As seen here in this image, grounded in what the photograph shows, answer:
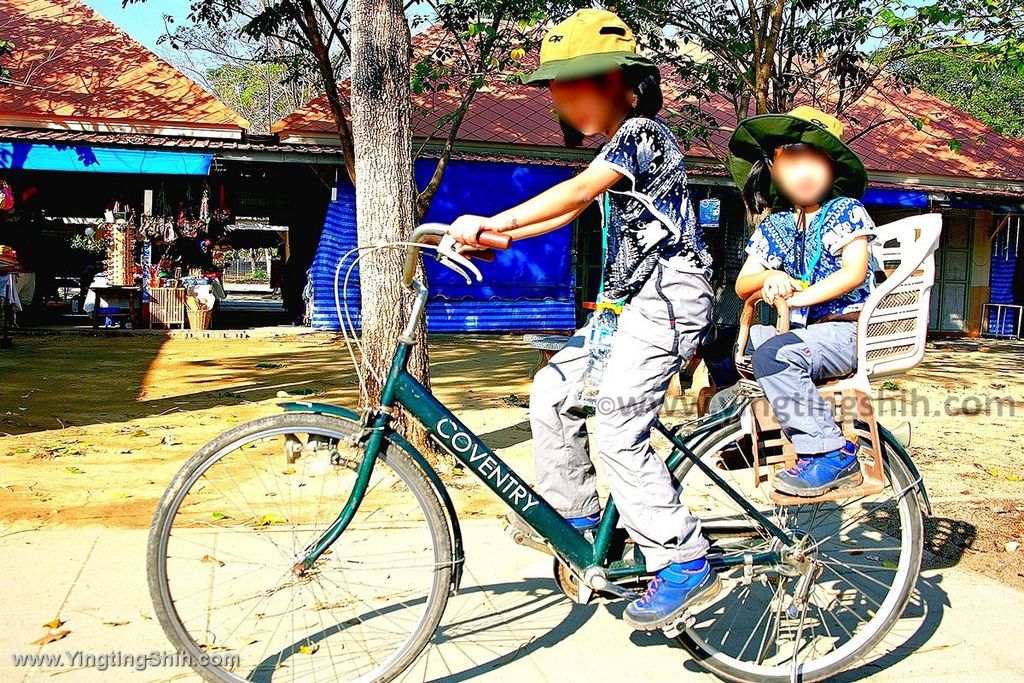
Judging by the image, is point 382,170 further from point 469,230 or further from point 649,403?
point 649,403

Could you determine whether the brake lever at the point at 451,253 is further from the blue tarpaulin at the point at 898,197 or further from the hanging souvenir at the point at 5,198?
the blue tarpaulin at the point at 898,197

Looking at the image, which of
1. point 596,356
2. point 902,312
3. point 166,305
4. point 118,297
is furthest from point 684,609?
point 118,297

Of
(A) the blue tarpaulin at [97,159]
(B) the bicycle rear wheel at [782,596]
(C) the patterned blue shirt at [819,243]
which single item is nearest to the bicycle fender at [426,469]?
(B) the bicycle rear wheel at [782,596]

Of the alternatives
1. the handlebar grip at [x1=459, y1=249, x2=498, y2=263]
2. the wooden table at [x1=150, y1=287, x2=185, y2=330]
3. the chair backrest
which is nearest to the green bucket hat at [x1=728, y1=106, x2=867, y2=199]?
the chair backrest

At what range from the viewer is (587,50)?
281 centimetres

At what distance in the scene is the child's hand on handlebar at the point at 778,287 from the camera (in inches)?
121

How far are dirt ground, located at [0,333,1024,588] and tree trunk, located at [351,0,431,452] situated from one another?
0.98 metres

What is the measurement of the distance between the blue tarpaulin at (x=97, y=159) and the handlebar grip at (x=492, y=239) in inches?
472

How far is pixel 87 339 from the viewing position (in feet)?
44.1

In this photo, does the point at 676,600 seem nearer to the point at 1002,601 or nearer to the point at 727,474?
the point at 727,474

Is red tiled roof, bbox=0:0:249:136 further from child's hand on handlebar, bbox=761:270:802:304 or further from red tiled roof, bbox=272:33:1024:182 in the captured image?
child's hand on handlebar, bbox=761:270:802:304

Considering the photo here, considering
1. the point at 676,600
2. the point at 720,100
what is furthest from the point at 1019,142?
the point at 676,600

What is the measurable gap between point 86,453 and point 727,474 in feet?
14.7

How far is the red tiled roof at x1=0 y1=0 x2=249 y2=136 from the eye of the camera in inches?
551
